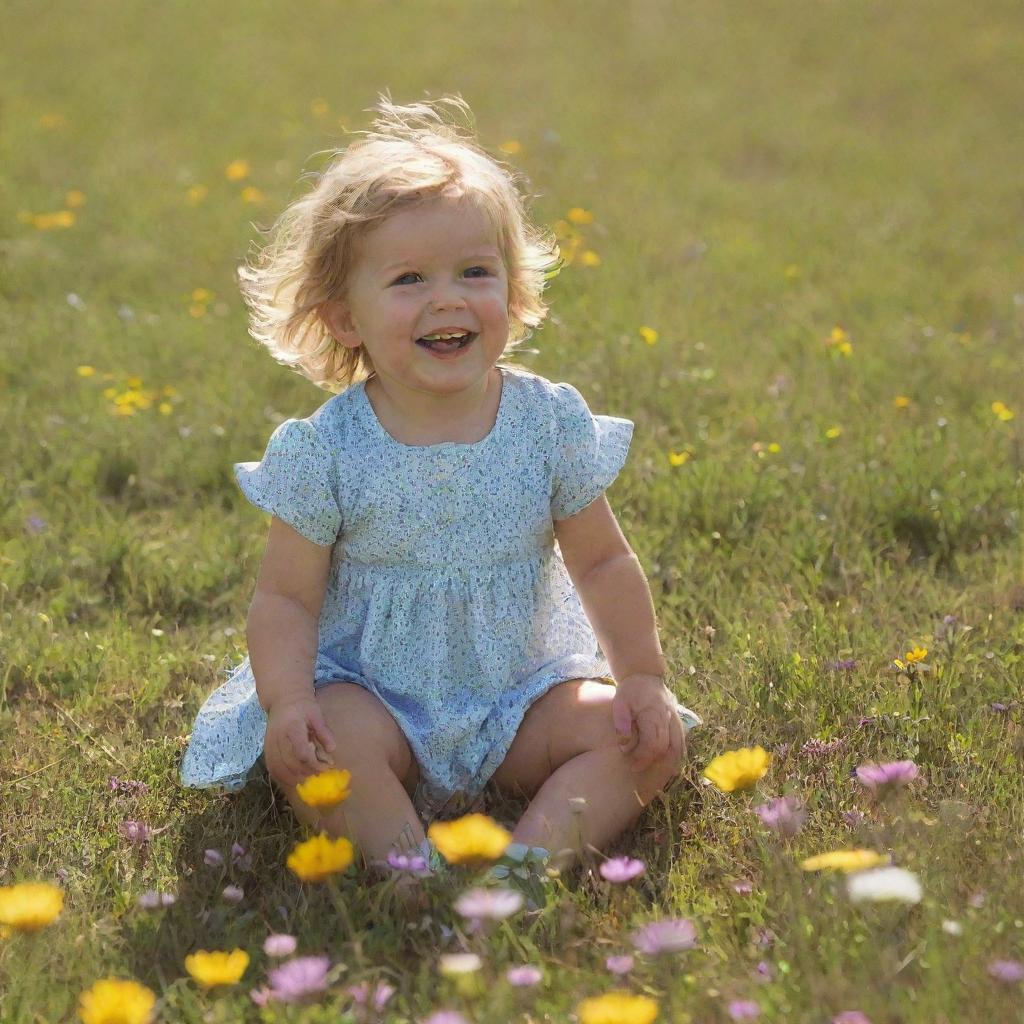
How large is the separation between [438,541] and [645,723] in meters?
0.47

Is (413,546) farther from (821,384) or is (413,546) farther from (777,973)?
(821,384)

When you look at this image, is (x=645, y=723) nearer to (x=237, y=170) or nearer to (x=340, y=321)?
(x=340, y=321)

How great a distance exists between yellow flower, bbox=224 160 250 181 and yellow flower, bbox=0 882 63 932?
4509 mm

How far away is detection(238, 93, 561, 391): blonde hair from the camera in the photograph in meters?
2.45

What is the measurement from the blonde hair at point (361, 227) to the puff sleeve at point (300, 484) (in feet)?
0.79

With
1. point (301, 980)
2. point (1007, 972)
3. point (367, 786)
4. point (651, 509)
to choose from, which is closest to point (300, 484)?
point (367, 786)

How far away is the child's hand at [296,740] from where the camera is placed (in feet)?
7.41

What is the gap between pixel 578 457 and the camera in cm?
258

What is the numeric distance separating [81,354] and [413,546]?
7.51ft

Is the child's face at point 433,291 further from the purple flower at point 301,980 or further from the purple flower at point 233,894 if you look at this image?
the purple flower at point 301,980

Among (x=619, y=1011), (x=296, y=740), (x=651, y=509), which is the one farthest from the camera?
(x=651, y=509)

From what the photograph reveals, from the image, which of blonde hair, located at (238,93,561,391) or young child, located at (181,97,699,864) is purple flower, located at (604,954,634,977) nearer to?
young child, located at (181,97,699,864)

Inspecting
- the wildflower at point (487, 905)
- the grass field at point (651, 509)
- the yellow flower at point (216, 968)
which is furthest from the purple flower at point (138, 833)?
the wildflower at point (487, 905)

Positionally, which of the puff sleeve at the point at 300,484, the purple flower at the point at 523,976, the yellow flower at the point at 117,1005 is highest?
the puff sleeve at the point at 300,484
